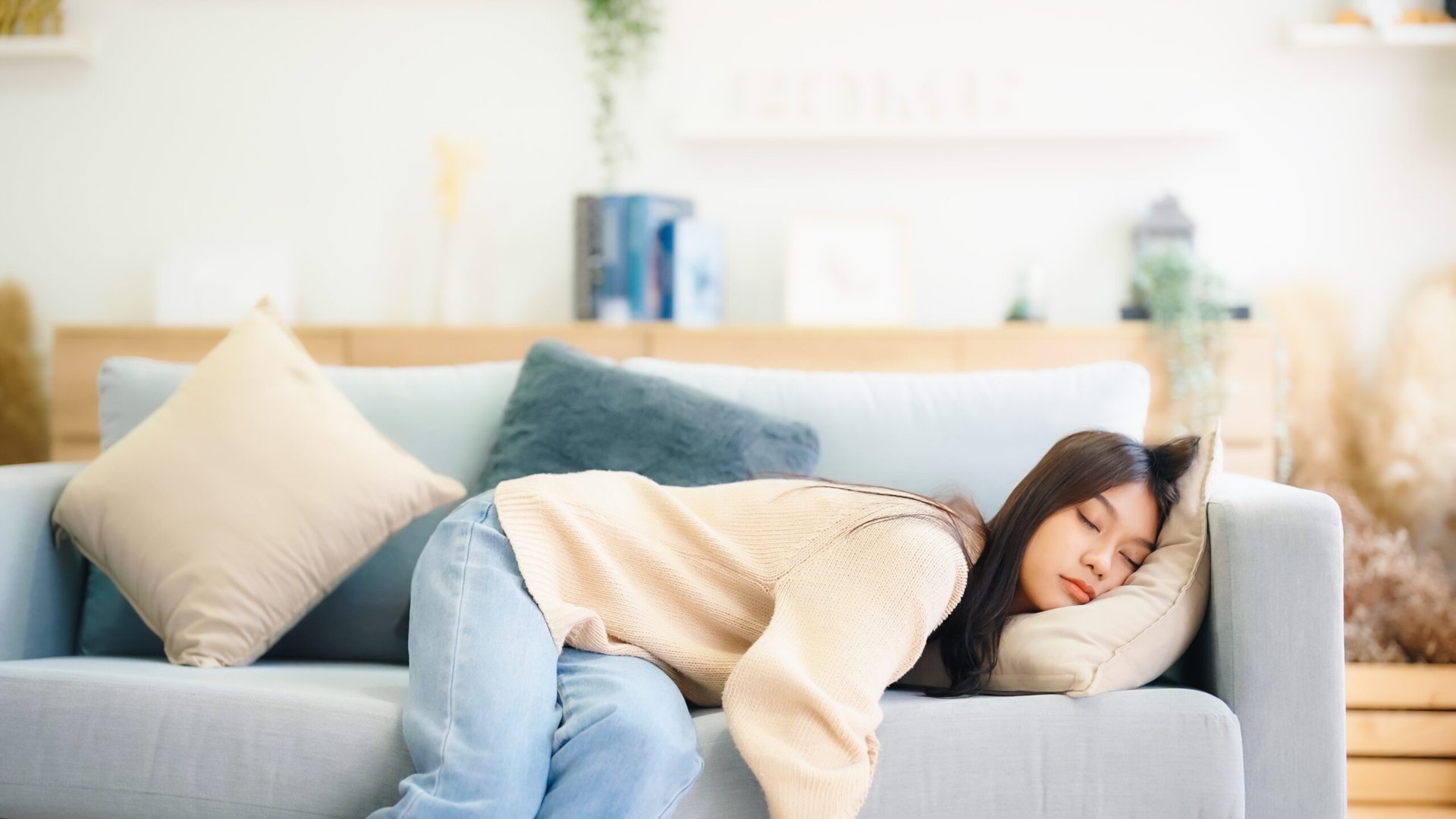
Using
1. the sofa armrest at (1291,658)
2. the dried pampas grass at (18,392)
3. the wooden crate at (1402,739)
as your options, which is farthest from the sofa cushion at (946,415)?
the dried pampas grass at (18,392)

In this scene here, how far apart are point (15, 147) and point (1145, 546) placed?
10.8ft

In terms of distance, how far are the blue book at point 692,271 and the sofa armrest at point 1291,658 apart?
1743mm

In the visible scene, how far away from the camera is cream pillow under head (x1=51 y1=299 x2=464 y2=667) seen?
1717 mm

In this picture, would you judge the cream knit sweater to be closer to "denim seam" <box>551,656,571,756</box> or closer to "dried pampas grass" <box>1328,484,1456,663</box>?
"denim seam" <box>551,656,571,756</box>

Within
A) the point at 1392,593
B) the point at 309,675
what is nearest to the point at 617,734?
the point at 309,675

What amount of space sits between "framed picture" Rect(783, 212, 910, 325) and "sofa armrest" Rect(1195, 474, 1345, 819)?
1669 mm

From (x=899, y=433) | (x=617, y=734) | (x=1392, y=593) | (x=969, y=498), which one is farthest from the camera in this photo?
(x=1392, y=593)

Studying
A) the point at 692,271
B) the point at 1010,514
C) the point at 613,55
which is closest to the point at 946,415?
the point at 1010,514

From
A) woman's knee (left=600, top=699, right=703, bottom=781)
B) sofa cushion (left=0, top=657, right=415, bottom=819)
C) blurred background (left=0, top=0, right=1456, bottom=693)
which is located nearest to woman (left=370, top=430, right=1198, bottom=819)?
woman's knee (left=600, top=699, right=703, bottom=781)

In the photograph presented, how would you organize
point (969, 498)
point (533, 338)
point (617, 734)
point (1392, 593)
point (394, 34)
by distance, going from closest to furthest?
point (617, 734)
point (969, 498)
point (1392, 593)
point (533, 338)
point (394, 34)

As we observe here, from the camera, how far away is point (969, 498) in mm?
1804

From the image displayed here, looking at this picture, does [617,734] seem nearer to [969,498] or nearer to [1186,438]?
[969,498]

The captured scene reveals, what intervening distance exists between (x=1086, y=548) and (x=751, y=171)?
192 cm

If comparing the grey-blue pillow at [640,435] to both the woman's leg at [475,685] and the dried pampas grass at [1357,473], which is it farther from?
the dried pampas grass at [1357,473]
